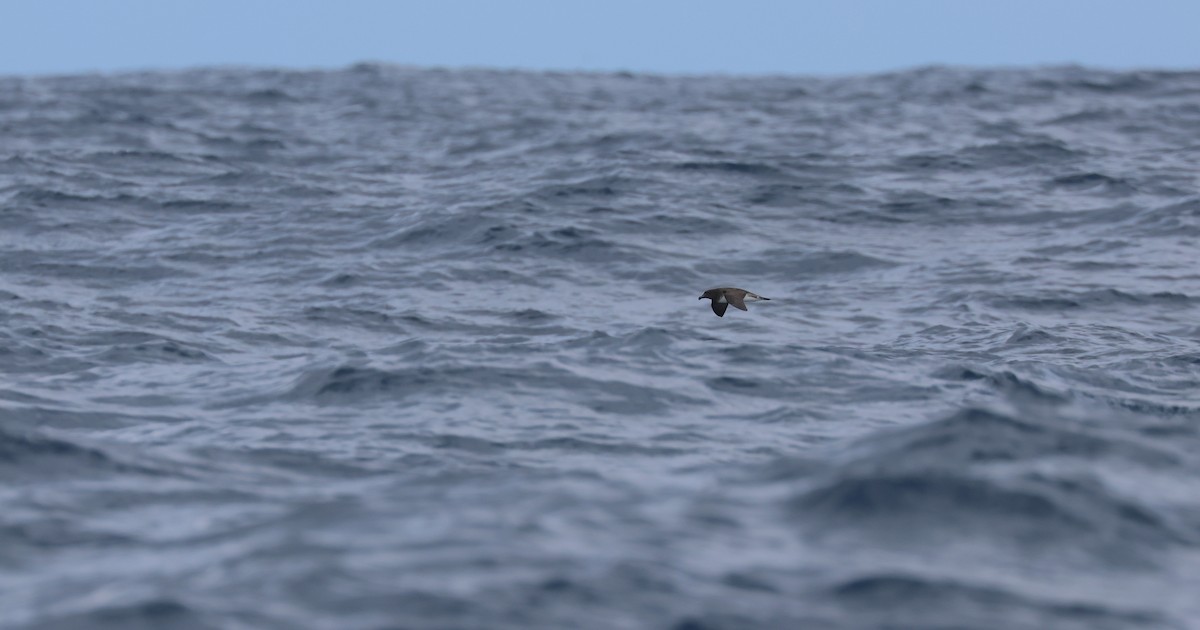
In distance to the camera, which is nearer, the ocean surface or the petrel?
the ocean surface

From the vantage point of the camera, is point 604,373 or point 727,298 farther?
point 727,298

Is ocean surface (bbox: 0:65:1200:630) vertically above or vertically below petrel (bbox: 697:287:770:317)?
below

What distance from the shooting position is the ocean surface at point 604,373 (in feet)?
23.7

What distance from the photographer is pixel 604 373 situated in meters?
13.3

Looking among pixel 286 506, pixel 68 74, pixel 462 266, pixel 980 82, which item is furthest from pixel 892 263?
pixel 68 74

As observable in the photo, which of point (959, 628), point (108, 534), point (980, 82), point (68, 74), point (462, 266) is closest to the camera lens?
point (959, 628)

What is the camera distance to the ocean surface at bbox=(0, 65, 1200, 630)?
285 inches

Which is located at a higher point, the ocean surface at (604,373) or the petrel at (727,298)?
the petrel at (727,298)

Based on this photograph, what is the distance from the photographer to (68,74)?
157 feet

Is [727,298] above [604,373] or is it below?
above

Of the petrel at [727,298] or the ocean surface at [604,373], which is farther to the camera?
the petrel at [727,298]

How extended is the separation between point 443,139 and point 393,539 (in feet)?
71.0

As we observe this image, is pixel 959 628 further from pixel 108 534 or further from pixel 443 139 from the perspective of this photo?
pixel 443 139

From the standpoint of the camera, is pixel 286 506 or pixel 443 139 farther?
pixel 443 139
